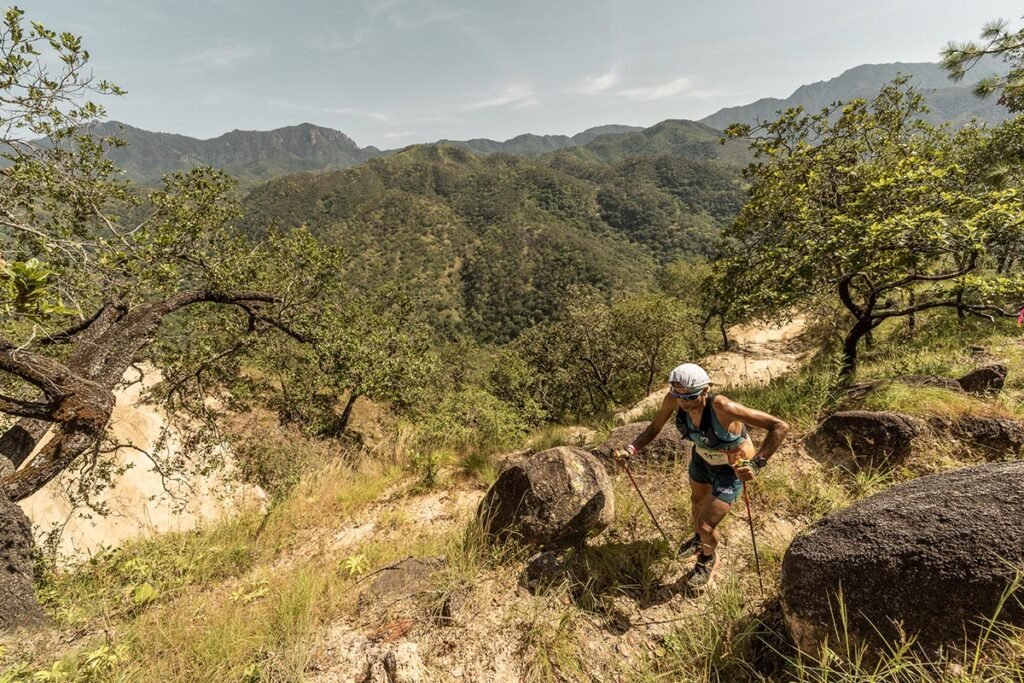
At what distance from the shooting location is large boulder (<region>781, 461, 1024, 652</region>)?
231 centimetres

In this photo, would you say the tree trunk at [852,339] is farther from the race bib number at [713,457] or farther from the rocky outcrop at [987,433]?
the race bib number at [713,457]

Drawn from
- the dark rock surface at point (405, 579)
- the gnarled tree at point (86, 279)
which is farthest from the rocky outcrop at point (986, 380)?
the gnarled tree at point (86, 279)

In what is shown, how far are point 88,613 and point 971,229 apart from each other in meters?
11.2

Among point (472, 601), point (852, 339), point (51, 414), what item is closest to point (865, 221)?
point (852, 339)

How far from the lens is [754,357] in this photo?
2431 centimetres

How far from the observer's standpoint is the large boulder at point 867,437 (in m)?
4.75

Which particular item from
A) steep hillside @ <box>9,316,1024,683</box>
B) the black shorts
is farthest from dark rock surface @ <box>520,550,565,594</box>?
the black shorts

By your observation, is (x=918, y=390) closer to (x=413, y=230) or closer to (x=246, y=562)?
(x=246, y=562)

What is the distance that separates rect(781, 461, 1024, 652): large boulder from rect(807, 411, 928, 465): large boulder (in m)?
2.09

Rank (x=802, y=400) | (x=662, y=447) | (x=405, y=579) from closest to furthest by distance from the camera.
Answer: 1. (x=405, y=579)
2. (x=662, y=447)
3. (x=802, y=400)

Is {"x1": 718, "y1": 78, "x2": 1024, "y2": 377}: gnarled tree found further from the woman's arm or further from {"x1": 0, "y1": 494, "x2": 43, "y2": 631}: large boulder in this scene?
{"x1": 0, "y1": 494, "x2": 43, "y2": 631}: large boulder

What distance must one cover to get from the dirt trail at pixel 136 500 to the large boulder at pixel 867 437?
28.6 ft

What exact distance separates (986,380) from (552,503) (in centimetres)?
702

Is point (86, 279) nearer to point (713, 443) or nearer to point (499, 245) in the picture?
point (713, 443)
